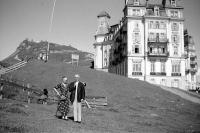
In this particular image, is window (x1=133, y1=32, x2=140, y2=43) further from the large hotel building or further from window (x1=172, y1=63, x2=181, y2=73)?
window (x1=172, y1=63, x2=181, y2=73)

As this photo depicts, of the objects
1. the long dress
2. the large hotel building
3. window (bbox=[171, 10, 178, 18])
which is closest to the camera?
the long dress

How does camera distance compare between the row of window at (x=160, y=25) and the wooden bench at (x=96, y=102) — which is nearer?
the wooden bench at (x=96, y=102)

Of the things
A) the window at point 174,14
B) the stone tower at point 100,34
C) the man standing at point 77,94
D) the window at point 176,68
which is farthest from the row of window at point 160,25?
the man standing at point 77,94

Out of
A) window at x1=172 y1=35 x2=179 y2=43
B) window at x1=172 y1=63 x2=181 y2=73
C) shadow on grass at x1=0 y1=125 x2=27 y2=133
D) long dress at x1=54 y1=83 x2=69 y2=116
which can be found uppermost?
window at x1=172 y1=35 x2=179 y2=43

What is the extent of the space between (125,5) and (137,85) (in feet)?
92.7

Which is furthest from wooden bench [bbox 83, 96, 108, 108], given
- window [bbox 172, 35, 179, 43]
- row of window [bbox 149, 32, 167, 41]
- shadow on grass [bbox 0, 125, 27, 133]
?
window [bbox 172, 35, 179, 43]

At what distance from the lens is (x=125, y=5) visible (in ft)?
211

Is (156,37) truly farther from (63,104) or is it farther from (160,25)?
(63,104)

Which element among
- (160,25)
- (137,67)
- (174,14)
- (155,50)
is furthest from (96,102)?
(174,14)

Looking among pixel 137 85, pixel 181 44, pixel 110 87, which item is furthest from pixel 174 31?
pixel 110 87

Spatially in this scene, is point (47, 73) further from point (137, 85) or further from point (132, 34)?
point (132, 34)

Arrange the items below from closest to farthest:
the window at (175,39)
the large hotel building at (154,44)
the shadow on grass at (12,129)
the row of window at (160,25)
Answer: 1. the shadow on grass at (12,129)
2. the large hotel building at (154,44)
3. the row of window at (160,25)
4. the window at (175,39)

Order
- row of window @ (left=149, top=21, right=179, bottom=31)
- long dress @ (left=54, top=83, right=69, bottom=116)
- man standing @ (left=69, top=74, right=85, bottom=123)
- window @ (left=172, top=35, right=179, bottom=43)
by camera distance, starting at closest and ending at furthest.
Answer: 1. man standing @ (left=69, top=74, right=85, bottom=123)
2. long dress @ (left=54, top=83, right=69, bottom=116)
3. row of window @ (left=149, top=21, right=179, bottom=31)
4. window @ (left=172, top=35, right=179, bottom=43)

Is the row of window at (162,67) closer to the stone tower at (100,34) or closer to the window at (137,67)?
the window at (137,67)
